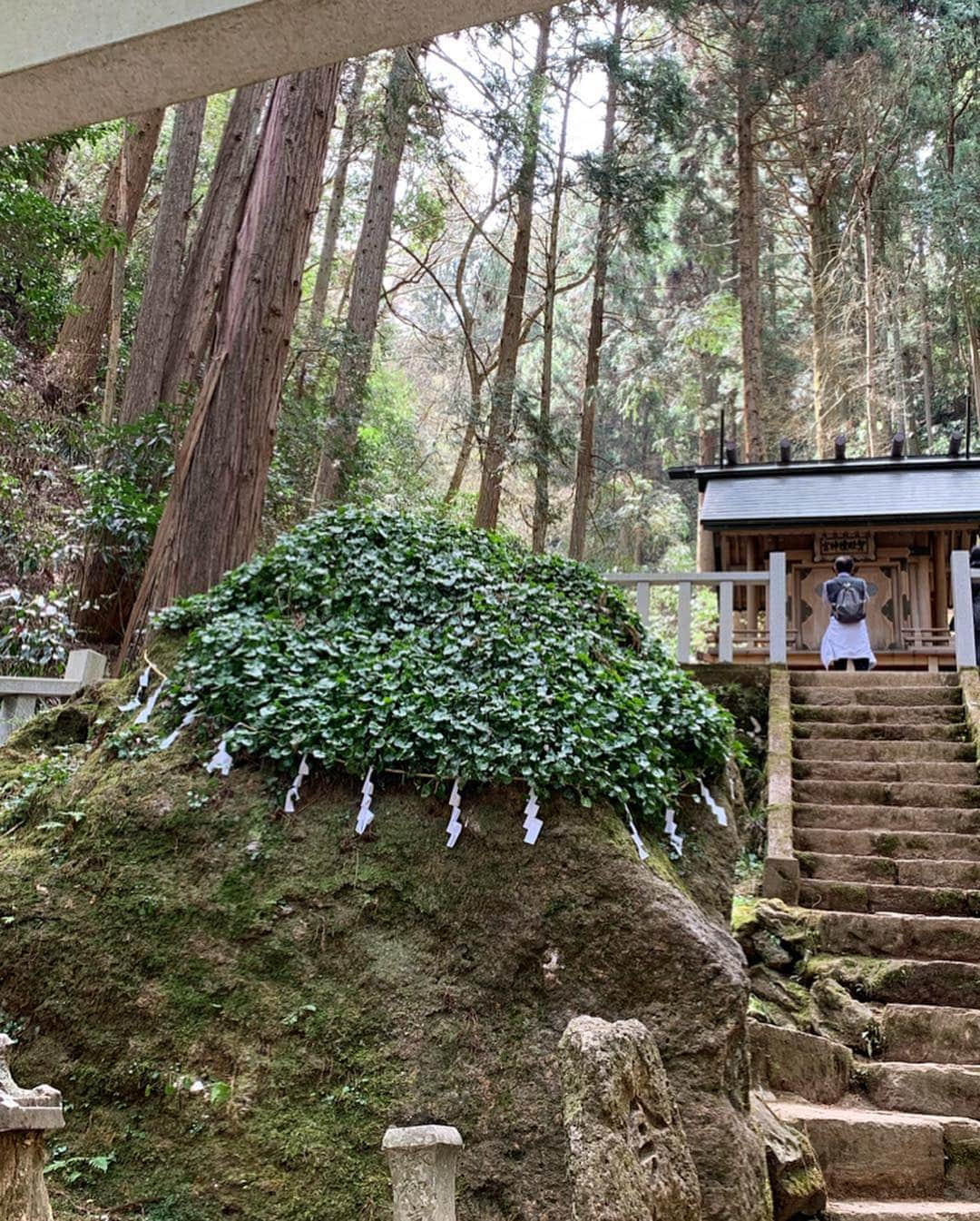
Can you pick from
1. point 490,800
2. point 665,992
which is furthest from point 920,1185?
point 490,800

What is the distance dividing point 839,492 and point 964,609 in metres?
4.23

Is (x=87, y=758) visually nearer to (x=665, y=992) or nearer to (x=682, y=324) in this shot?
(x=665, y=992)

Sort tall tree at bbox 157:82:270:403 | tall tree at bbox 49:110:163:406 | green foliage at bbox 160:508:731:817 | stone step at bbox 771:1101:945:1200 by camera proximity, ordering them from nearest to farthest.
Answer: green foliage at bbox 160:508:731:817 < stone step at bbox 771:1101:945:1200 < tall tree at bbox 157:82:270:403 < tall tree at bbox 49:110:163:406

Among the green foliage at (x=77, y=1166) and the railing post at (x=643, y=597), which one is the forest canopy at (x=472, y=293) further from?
the green foliage at (x=77, y=1166)

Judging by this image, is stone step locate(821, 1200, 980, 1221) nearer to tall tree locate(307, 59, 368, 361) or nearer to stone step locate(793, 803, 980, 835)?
stone step locate(793, 803, 980, 835)

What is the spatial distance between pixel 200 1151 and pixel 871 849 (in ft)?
17.1

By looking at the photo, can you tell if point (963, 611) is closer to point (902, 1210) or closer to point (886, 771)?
point (886, 771)

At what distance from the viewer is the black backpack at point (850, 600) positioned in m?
10.9

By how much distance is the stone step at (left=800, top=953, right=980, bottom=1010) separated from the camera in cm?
558

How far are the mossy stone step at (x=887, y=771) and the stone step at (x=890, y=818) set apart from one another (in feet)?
1.28

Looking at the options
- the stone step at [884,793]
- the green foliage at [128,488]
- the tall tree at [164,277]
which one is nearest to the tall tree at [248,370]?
the green foliage at [128,488]

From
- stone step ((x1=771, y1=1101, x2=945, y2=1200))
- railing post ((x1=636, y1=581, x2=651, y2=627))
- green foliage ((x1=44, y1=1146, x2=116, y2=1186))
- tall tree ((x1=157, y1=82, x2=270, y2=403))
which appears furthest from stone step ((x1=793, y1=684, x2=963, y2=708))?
green foliage ((x1=44, y1=1146, x2=116, y2=1186))

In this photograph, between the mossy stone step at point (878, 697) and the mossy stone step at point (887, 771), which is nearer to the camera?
the mossy stone step at point (887, 771)

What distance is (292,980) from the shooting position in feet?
12.1
